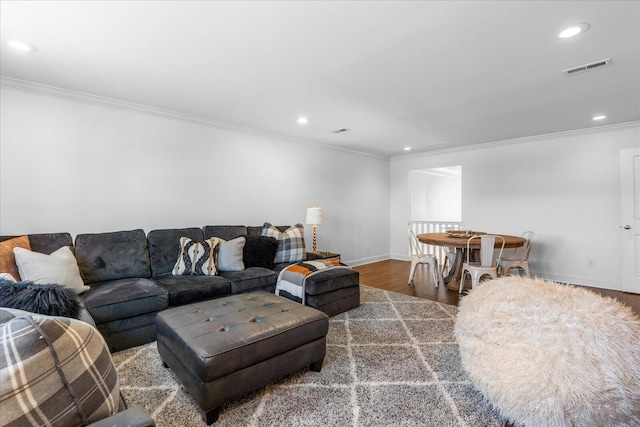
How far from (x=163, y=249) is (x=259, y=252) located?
3.37ft

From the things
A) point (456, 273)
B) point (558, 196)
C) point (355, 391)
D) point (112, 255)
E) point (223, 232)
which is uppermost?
point (558, 196)

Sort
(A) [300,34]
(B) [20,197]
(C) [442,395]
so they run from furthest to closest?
(B) [20,197]
(A) [300,34]
(C) [442,395]

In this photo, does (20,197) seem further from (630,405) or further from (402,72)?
(630,405)

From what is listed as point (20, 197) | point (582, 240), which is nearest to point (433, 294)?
point (582, 240)

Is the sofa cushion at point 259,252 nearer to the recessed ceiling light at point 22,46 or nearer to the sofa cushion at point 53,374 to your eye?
the recessed ceiling light at point 22,46

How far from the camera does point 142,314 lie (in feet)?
8.09

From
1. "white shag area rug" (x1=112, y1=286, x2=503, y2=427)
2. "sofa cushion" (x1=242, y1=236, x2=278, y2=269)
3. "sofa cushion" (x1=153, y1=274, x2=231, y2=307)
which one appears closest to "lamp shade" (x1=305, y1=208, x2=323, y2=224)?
"sofa cushion" (x1=242, y1=236, x2=278, y2=269)

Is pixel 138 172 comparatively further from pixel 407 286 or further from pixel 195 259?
pixel 407 286

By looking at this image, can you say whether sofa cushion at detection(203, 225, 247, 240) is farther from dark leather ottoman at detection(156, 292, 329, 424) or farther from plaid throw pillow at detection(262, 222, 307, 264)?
dark leather ottoman at detection(156, 292, 329, 424)

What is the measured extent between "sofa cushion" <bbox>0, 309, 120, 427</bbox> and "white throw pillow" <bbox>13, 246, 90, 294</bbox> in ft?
6.12

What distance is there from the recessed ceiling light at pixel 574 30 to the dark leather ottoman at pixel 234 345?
2550 mm

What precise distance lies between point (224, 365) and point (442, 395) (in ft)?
4.33

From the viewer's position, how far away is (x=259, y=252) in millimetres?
3529

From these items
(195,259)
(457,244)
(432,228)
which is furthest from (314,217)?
(432,228)
